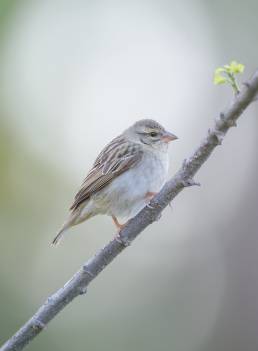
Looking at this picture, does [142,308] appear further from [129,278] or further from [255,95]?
[255,95]

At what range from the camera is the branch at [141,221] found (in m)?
3.68

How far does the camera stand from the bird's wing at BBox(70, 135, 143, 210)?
285 inches

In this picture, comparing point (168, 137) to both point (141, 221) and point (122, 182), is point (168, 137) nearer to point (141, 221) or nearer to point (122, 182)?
point (122, 182)

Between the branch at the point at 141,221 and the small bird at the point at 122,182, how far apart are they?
234 centimetres

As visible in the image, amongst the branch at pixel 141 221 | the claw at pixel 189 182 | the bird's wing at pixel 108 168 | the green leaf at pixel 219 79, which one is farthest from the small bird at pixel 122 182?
the green leaf at pixel 219 79

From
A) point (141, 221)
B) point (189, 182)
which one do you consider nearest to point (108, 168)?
point (141, 221)

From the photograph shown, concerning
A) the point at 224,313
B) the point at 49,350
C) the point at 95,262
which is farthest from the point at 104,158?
the point at 49,350

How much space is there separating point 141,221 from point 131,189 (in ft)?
7.98

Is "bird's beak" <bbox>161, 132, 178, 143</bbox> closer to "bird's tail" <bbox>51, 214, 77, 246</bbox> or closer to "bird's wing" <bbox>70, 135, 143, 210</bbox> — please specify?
"bird's wing" <bbox>70, 135, 143, 210</bbox>

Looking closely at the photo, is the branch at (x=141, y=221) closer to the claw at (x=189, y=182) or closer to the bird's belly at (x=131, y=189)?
the claw at (x=189, y=182)

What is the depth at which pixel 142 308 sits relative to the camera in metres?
12.2

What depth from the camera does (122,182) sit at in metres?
7.15

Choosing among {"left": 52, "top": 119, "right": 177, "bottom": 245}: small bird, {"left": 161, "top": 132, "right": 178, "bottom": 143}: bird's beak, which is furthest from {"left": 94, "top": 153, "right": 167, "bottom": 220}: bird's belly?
{"left": 161, "top": 132, "right": 178, "bottom": 143}: bird's beak

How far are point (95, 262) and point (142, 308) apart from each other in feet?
25.9
